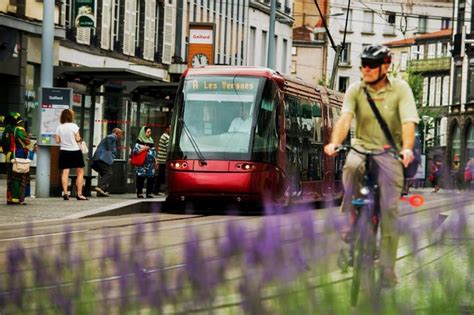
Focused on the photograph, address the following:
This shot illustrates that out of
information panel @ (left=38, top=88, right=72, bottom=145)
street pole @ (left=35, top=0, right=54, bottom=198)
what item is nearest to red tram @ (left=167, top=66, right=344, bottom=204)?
information panel @ (left=38, top=88, right=72, bottom=145)

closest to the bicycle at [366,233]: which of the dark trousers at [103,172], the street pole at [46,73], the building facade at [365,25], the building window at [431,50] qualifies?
the street pole at [46,73]

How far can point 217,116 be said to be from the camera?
26.2 meters

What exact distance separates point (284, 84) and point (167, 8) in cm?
3076

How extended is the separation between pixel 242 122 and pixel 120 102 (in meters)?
6.24

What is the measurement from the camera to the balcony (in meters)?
126

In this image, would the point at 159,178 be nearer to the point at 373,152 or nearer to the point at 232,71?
the point at 232,71

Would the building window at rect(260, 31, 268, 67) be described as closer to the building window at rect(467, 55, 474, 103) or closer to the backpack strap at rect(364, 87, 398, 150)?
the building window at rect(467, 55, 474, 103)

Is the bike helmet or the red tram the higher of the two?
the bike helmet

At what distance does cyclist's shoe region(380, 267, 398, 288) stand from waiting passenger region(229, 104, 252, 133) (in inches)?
744

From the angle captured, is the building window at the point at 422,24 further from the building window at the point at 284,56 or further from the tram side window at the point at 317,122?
the tram side window at the point at 317,122

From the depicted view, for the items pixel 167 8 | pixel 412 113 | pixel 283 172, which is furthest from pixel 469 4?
pixel 412 113

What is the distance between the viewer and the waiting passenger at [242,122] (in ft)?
85.1

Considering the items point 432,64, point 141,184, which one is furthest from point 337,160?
point 432,64

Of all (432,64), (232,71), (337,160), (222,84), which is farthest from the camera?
(432,64)
